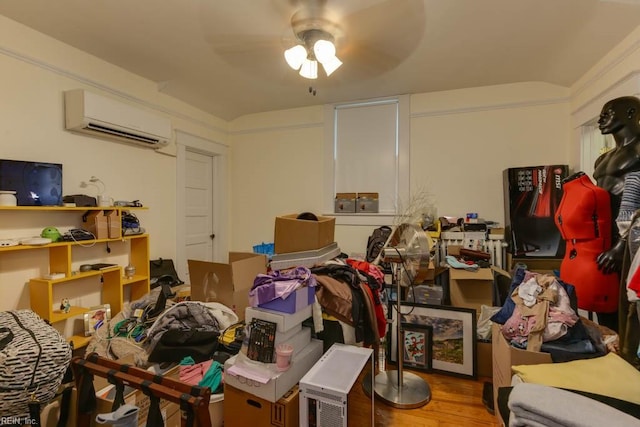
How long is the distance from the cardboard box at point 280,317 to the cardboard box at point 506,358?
1.00 metres

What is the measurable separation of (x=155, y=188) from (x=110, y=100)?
1.03 m

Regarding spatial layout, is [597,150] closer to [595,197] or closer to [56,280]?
[595,197]

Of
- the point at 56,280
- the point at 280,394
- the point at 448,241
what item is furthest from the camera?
the point at 448,241

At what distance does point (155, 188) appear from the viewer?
361cm

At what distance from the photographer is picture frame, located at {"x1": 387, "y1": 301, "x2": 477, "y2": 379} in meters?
2.22

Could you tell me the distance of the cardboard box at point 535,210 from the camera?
3.10 metres

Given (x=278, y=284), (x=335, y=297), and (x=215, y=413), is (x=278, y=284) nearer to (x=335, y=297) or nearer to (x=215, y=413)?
(x=335, y=297)

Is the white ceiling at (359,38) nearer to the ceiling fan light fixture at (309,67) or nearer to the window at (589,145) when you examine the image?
the ceiling fan light fixture at (309,67)

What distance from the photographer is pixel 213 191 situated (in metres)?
4.66

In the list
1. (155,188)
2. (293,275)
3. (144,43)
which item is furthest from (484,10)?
(155,188)

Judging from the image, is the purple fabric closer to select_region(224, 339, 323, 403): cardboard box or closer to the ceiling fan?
select_region(224, 339, 323, 403): cardboard box

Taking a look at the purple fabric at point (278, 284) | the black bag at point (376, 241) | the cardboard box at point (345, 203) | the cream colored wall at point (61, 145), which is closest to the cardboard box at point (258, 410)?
the purple fabric at point (278, 284)

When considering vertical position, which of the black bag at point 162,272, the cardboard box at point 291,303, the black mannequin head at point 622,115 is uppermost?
the black mannequin head at point 622,115

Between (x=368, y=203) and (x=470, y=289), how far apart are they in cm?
158
